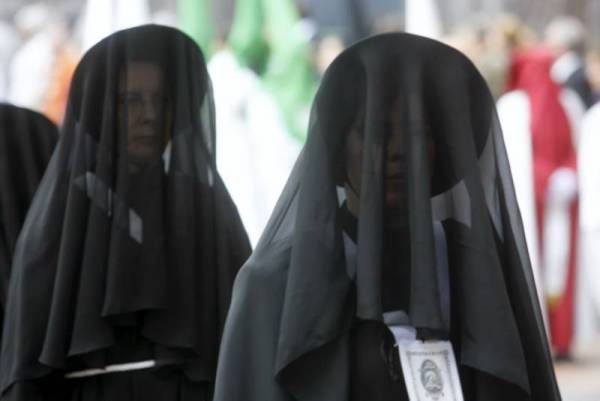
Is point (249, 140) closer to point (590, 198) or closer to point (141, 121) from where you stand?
point (590, 198)

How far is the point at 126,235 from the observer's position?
4949 mm

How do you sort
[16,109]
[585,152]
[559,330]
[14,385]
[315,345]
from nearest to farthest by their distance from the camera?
[315,345] → [14,385] → [16,109] → [585,152] → [559,330]

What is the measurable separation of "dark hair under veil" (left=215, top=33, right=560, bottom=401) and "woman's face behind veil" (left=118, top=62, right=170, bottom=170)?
1066 millimetres

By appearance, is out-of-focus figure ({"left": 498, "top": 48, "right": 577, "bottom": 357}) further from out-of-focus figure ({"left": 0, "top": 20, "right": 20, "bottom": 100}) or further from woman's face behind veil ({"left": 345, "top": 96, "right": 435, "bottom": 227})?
woman's face behind veil ({"left": 345, "top": 96, "right": 435, "bottom": 227})

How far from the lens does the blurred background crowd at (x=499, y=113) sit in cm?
1027

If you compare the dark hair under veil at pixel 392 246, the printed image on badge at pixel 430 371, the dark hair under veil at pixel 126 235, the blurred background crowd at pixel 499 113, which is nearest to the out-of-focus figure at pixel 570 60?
the blurred background crowd at pixel 499 113

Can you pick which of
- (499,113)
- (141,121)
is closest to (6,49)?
(499,113)

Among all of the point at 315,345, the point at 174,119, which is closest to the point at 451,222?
the point at 315,345

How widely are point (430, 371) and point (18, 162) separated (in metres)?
2.46

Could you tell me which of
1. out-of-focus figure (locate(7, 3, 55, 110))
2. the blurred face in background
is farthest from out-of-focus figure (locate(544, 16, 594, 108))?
out-of-focus figure (locate(7, 3, 55, 110))

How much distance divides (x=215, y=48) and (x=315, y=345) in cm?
775

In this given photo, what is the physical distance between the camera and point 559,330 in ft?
34.9

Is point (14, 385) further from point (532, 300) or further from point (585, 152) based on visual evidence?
point (585, 152)

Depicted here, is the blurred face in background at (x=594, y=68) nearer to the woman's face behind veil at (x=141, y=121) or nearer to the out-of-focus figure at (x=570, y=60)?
the out-of-focus figure at (x=570, y=60)
